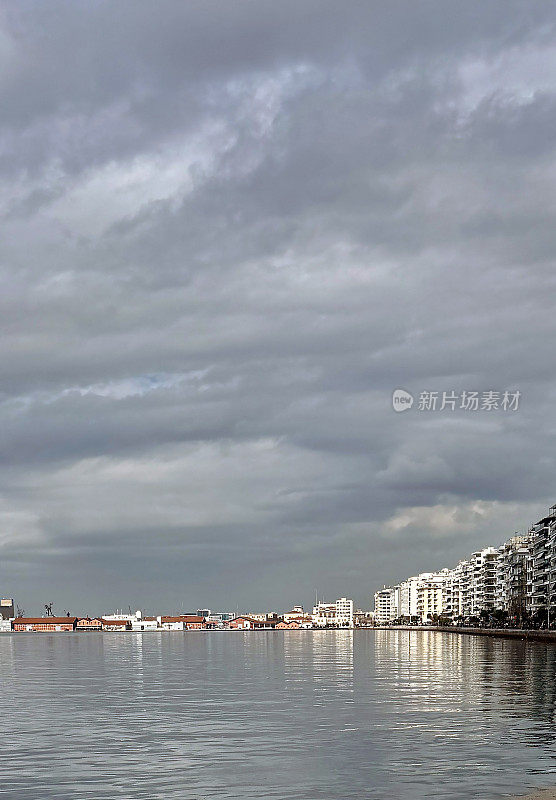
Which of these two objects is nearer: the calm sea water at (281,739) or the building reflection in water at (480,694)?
the calm sea water at (281,739)

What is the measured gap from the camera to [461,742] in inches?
1415

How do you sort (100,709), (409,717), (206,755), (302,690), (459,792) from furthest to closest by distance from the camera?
1. (302,690)
2. (100,709)
3. (409,717)
4. (206,755)
5. (459,792)

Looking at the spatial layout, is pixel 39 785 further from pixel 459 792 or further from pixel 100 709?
pixel 100 709

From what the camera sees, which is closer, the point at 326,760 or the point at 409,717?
the point at 326,760

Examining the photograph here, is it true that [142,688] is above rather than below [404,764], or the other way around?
below

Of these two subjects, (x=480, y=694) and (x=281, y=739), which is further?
(x=480, y=694)

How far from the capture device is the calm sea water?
92.6ft

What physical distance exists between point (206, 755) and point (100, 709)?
702 inches

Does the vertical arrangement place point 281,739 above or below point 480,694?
above

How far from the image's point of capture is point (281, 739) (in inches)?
1500

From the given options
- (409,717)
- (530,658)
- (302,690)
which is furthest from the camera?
(530,658)

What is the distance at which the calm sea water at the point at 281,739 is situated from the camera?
28234 mm

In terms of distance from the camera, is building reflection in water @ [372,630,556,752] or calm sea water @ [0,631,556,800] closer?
calm sea water @ [0,631,556,800]

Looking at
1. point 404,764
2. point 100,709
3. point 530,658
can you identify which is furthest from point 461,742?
point 530,658
